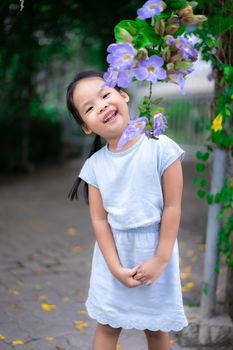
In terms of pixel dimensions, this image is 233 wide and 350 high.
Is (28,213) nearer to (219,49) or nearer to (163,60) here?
(219,49)

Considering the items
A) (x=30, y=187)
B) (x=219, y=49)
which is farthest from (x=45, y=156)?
(x=219, y=49)

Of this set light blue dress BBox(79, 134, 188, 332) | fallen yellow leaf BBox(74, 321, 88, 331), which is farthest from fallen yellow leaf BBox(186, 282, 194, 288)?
light blue dress BBox(79, 134, 188, 332)

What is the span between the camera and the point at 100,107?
205 centimetres

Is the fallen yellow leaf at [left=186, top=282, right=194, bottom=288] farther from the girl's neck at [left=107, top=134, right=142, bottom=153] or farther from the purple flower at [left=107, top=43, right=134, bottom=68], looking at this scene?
the purple flower at [left=107, top=43, right=134, bottom=68]

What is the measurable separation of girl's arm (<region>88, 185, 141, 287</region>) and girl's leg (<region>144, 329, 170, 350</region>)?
1.05 ft

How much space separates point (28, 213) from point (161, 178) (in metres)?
5.10

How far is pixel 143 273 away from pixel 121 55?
83 cm

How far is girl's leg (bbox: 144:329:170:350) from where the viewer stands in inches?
89.2

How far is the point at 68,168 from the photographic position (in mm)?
10750

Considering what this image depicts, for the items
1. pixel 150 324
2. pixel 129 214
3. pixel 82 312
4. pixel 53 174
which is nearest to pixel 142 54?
pixel 129 214

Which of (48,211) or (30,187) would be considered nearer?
(48,211)

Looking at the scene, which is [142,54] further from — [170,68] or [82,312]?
[82,312]

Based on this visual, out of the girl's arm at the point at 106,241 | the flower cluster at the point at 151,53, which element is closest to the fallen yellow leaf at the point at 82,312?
the girl's arm at the point at 106,241

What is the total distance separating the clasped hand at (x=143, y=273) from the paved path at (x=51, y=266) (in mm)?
1134
